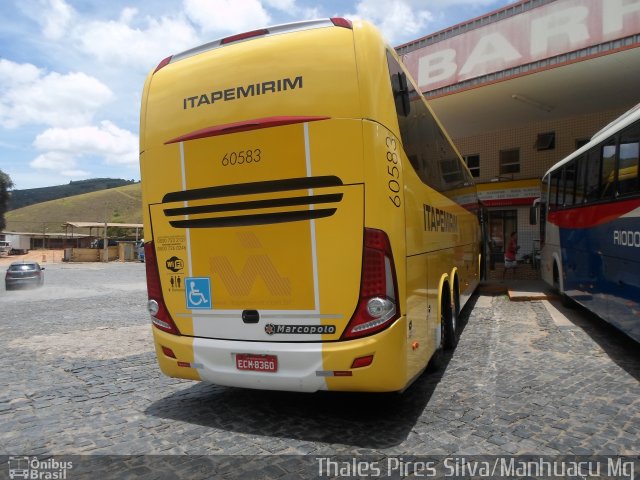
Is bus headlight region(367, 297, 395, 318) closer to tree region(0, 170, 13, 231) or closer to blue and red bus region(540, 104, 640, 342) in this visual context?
blue and red bus region(540, 104, 640, 342)

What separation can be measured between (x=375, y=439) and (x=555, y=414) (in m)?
1.84

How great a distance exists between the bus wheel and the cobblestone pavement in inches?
10.1

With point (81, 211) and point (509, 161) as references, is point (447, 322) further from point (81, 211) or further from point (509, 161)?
point (81, 211)

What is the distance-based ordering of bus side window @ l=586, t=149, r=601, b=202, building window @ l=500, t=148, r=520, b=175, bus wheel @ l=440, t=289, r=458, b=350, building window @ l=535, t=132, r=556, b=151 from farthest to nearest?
building window @ l=500, t=148, r=520, b=175 → building window @ l=535, t=132, r=556, b=151 → bus side window @ l=586, t=149, r=601, b=202 → bus wheel @ l=440, t=289, r=458, b=350

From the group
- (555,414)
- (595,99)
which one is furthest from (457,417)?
(595,99)

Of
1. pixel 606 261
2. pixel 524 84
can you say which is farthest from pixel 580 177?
pixel 524 84

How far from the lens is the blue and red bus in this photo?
6008 mm

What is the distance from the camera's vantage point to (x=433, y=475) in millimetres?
3316

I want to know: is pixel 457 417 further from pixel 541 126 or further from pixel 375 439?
pixel 541 126

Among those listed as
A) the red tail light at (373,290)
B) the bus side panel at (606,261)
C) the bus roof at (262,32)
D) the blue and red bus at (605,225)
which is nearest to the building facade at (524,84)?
the blue and red bus at (605,225)

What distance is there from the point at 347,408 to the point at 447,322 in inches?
97.1

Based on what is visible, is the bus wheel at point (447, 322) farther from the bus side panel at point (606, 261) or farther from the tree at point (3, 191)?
the tree at point (3, 191)

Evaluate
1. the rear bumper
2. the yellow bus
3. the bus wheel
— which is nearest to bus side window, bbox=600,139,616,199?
the bus wheel

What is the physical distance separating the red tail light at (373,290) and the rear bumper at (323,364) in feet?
0.27
